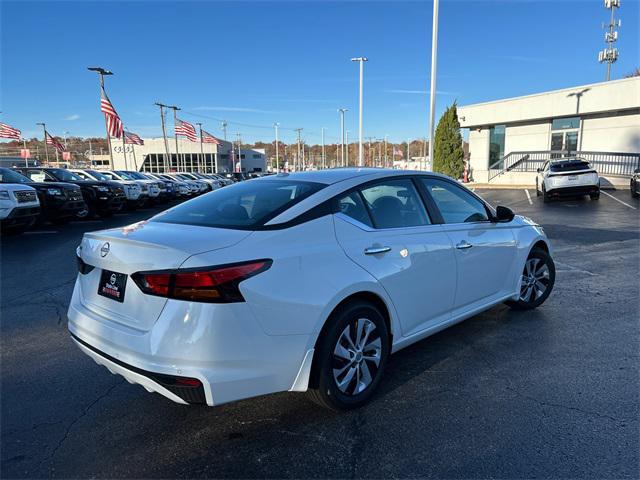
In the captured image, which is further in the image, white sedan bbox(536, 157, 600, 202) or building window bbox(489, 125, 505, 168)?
building window bbox(489, 125, 505, 168)

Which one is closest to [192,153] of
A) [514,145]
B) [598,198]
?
[514,145]

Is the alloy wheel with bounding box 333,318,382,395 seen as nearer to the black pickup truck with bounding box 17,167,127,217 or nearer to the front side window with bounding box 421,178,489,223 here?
the front side window with bounding box 421,178,489,223

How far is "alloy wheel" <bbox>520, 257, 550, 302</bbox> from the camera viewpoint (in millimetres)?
4938

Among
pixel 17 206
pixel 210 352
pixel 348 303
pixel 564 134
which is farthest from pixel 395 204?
pixel 564 134

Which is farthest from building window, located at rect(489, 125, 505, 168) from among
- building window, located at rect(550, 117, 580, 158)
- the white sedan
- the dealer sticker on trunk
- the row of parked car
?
the dealer sticker on trunk

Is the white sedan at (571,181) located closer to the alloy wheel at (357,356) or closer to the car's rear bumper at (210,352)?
the alloy wheel at (357,356)

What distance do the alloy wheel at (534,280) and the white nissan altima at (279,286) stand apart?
1.22m

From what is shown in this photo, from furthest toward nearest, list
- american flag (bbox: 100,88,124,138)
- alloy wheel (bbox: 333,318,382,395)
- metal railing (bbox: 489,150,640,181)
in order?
1. american flag (bbox: 100,88,124,138)
2. metal railing (bbox: 489,150,640,181)
3. alloy wheel (bbox: 333,318,382,395)

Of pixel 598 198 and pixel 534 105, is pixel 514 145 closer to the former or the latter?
pixel 534 105

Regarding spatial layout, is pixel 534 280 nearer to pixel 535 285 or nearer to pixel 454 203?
pixel 535 285

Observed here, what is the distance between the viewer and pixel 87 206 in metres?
14.9

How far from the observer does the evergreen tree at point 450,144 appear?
96.3 ft

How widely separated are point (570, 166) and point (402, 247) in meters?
18.0

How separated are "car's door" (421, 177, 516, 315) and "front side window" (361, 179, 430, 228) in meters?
0.22
